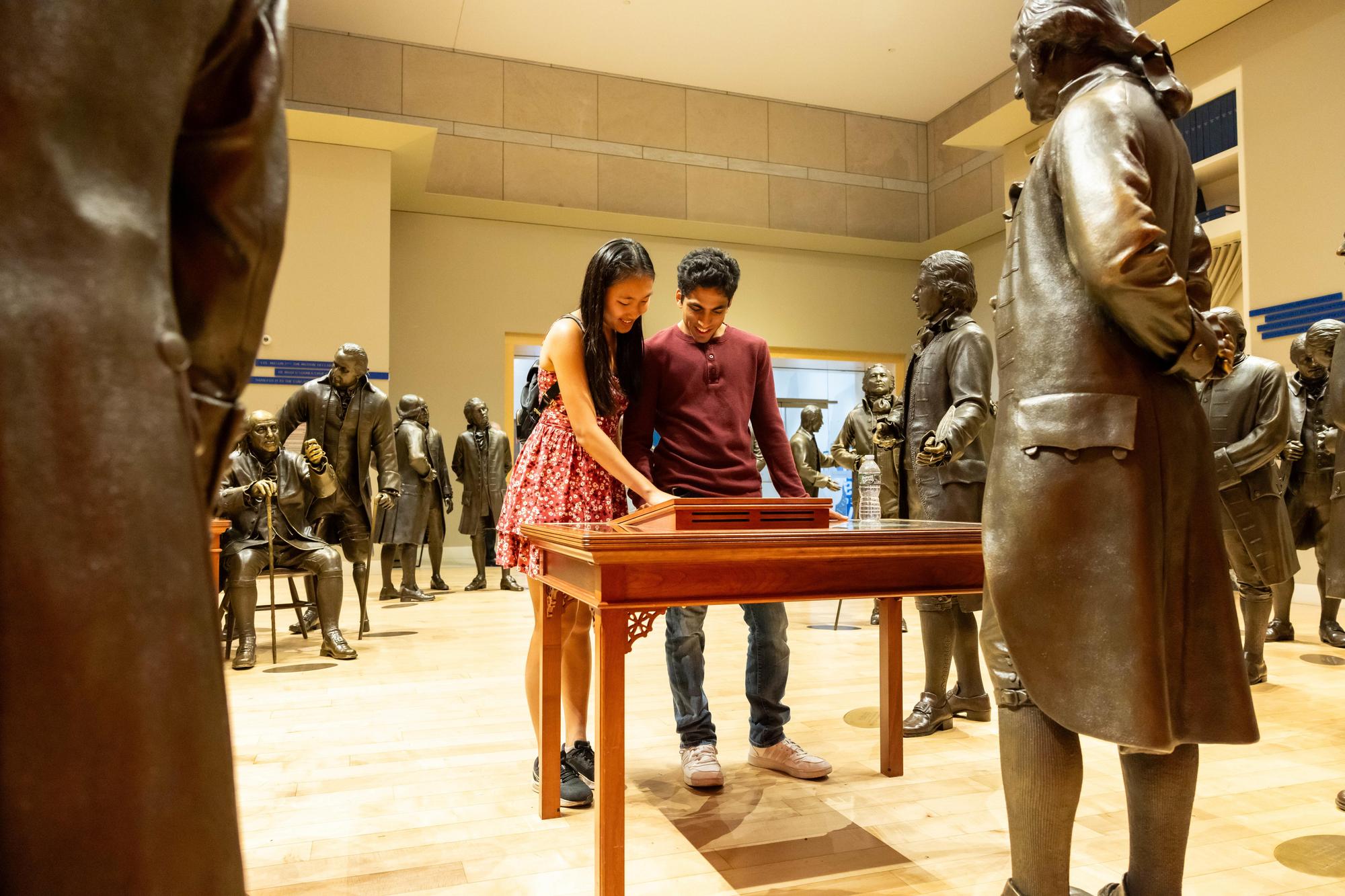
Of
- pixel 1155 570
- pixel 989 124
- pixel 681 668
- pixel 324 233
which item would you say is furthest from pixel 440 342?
pixel 1155 570

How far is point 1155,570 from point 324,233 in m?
9.56

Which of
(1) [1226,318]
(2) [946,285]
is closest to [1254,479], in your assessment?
(2) [946,285]

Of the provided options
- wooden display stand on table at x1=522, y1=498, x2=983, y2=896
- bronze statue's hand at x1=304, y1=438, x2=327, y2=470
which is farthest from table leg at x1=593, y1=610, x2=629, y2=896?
bronze statue's hand at x1=304, y1=438, x2=327, y2=470

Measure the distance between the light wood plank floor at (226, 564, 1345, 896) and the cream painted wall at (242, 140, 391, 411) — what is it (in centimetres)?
581

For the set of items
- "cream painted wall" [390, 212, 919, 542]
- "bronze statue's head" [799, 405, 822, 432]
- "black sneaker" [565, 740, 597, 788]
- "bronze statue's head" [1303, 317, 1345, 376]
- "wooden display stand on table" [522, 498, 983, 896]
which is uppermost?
"cream painted wall" [390, 212, 919, 542]

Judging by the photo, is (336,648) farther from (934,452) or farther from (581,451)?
(934,452)

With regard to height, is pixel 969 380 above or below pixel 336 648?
above

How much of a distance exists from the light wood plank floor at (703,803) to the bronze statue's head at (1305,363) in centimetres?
193

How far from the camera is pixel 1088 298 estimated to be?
5.15 ft

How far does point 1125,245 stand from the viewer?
1449 millimetres

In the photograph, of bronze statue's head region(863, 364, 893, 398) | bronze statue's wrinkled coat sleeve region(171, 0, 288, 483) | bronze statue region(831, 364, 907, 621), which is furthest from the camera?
bronze statue's head region(863, 364, 893, 398)

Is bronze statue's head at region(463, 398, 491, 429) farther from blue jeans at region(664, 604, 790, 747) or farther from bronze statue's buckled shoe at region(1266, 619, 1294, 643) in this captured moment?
bronze statue's buckled shoe at region(1266, 619, 1294, 643)

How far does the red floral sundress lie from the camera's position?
267cm

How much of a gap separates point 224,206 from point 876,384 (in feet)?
20.6
